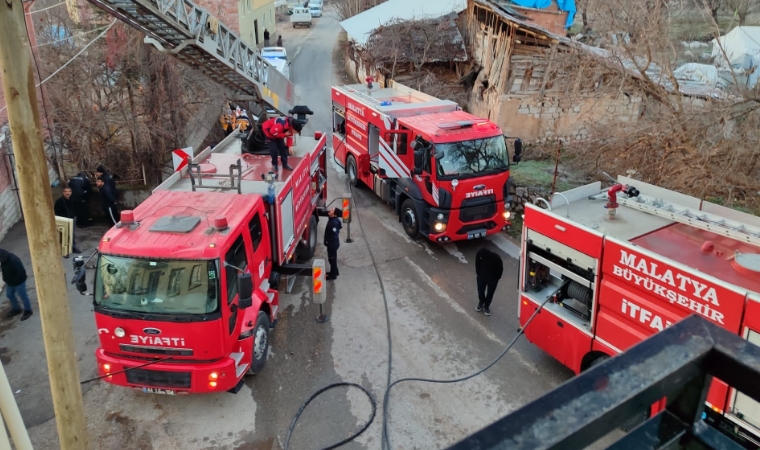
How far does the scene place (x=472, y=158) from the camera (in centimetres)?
1096

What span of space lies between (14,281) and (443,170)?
7324 mm

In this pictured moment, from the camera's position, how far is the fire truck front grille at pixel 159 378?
648 cm

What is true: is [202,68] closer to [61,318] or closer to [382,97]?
[382,97]

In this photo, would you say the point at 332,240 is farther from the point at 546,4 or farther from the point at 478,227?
the point at 546,4

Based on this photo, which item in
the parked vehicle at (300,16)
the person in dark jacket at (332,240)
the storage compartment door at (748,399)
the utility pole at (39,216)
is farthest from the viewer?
the parked vehicle at (300,16)

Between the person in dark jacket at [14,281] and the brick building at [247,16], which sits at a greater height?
the brick building at [247,16]

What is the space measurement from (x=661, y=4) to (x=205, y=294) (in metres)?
10.6

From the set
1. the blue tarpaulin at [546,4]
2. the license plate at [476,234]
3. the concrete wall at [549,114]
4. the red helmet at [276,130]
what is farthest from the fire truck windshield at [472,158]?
the blue tarpaulin at [546,4]

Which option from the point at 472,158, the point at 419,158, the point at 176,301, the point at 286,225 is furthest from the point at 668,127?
the point at 176,301

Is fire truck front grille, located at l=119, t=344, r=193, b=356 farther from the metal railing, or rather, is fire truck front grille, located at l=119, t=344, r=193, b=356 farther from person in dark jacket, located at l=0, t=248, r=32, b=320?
the metal railing

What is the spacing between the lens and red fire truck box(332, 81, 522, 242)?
10.8 meters

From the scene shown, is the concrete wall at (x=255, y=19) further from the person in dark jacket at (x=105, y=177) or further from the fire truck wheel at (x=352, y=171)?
the person in dark jacket at (x=105, y=177)

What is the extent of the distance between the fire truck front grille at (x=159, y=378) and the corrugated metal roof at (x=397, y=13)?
1990 centimetres

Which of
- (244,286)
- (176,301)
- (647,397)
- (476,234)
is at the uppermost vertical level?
(647,397)
